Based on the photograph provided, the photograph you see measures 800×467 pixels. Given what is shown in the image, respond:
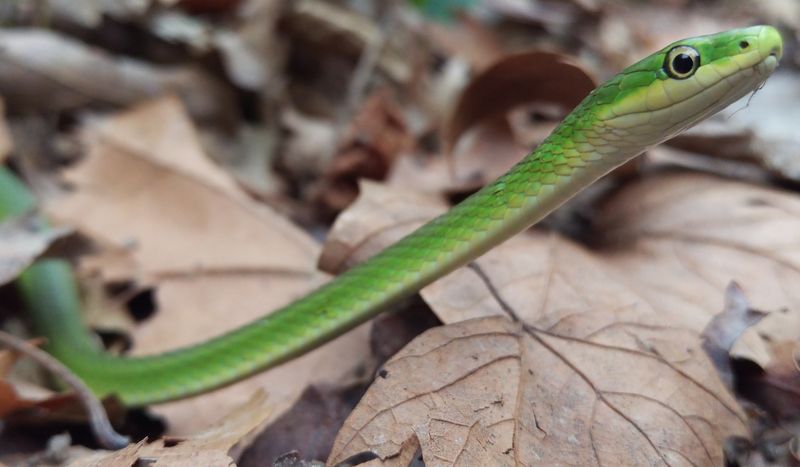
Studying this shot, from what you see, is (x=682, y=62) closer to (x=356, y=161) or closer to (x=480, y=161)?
(x=480, y=161)

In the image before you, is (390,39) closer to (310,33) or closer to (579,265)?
(310,33)

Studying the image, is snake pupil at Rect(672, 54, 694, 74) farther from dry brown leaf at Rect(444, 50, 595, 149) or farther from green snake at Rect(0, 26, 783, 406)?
dry brown leaf at Rect(444, 50, 595, 149)

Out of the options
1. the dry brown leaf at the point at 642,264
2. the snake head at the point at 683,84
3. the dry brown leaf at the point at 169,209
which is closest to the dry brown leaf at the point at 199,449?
the dry brown leaf at the point at 642,264

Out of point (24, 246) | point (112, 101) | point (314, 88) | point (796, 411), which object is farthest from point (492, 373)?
point (314, 88)

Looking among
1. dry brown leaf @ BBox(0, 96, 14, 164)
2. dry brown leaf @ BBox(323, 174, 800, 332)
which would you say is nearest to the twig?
dry brown leaf @ BBox(323, 174, 800, 332)

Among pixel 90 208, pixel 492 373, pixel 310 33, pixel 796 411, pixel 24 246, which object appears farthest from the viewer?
pixel 310 33
